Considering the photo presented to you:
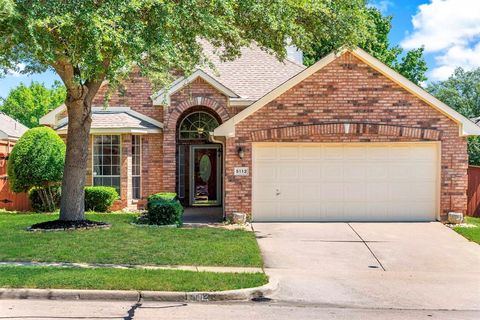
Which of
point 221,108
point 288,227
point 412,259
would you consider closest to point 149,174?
point 221,108

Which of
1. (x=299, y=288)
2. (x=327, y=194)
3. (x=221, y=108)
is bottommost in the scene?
(x=299, y=288)

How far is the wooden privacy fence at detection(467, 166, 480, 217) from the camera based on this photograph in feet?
57.2

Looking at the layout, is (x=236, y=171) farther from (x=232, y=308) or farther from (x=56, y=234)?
(x=232, y=308)

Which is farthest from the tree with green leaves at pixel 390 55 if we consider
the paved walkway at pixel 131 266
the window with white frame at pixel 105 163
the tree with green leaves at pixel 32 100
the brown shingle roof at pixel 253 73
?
the tree with green leaves at pixel 32 100

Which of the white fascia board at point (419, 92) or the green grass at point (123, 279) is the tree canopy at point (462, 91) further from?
the green grass at point (123, 279)

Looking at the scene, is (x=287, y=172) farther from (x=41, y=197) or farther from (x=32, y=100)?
(x=32, y=100)

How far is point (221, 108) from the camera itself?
18562 mm

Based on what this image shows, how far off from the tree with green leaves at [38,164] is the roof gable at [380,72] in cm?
604

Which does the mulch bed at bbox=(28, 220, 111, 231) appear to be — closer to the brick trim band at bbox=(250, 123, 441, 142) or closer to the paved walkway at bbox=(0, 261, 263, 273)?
the paved walkway at bbox=(0, 261, 263, 273)

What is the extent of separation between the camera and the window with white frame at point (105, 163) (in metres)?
18.2

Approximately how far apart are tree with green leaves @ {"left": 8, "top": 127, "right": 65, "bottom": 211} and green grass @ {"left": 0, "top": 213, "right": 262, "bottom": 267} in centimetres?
331

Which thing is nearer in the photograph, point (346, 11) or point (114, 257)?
point (114, 257)

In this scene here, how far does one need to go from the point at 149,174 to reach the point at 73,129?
5.68m

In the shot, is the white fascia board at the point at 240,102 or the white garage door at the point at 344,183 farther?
the white fascia board at the point at 240,102
